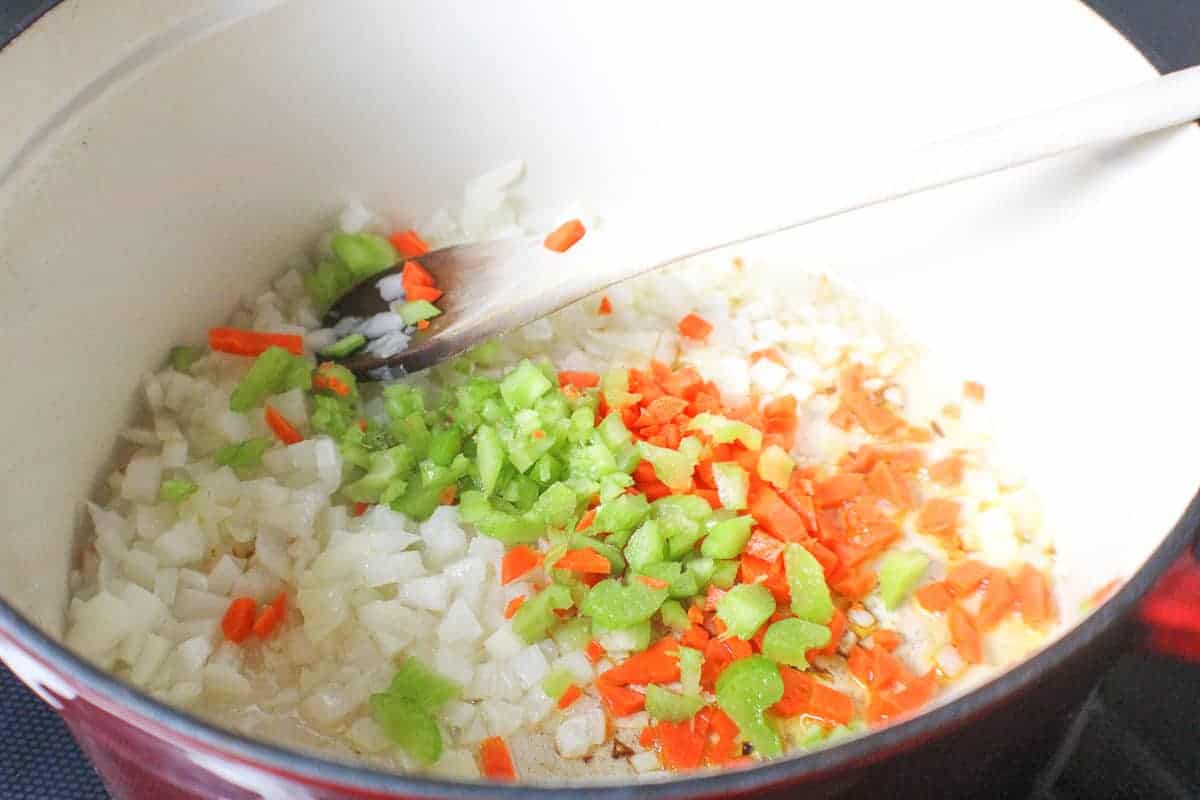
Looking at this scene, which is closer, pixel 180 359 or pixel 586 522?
pixel 586 522

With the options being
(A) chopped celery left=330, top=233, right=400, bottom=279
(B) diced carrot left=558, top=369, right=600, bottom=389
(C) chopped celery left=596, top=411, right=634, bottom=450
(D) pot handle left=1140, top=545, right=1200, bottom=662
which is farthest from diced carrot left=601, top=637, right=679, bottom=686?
(A) chopped celery left=330, top=233, right=400, bottom=279

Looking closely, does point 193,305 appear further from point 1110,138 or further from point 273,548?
point 1110,138

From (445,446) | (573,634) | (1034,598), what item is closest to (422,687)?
(573,634)

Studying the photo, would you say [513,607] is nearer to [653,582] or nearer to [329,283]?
[653,582]

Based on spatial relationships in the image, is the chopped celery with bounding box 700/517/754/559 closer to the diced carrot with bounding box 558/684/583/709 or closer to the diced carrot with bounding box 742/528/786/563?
the diced carrot with bounding box 742/528/786/563

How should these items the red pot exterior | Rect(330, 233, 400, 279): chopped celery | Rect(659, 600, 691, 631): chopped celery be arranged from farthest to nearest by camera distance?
Rect(330, 233, 400, 279): chopped celery → Rect(659, 600, 691, 631): chopped celery → the red pot exterior

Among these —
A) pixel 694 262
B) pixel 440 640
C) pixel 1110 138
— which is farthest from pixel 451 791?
pixel 694 262
